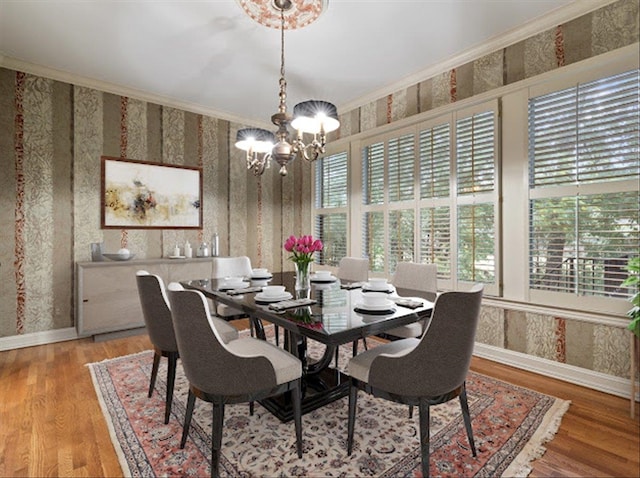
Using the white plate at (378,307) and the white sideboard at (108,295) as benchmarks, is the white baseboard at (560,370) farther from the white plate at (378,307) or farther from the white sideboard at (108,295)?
the white sideboard at (108,295)

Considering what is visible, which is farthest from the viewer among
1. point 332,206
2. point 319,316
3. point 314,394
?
point 332,206

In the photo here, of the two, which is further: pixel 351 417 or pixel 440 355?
pixel 351 417

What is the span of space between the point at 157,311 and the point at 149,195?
2609 millimetres

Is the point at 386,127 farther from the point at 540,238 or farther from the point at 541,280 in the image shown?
the point at 541,280

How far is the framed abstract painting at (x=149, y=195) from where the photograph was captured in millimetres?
3889

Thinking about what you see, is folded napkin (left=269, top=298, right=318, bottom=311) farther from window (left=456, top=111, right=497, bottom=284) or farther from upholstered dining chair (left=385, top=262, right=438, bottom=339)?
window (left=456, top=111, right=497, bottom=284)

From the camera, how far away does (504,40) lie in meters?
2.89

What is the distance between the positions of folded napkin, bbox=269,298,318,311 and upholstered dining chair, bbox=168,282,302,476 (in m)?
0.30

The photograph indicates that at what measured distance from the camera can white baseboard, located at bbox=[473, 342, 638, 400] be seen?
2344mm

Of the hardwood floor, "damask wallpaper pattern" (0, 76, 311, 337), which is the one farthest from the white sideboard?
the hardwood floor

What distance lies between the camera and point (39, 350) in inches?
130

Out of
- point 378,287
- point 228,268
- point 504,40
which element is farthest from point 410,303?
point 504,40

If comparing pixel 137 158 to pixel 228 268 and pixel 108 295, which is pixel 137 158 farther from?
pixel 228 268

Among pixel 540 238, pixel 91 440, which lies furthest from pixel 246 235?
pixel 540 238
